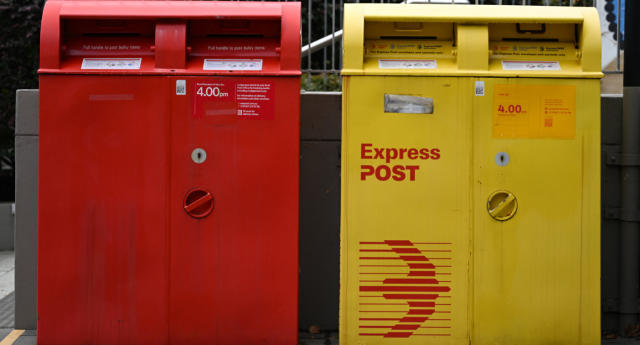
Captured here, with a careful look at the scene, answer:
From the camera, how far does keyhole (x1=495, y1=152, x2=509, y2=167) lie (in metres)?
3.59

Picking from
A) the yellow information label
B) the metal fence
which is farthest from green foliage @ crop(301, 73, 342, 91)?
the yellow information label

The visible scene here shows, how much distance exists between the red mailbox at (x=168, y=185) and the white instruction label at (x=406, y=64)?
0.50 m

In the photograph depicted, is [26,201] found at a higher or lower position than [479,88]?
lower

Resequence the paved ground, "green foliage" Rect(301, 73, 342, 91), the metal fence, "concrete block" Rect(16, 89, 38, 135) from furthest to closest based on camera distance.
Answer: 1. "green foliage" Rect(301, 73, 342, 91)
2. the metal fence
3. "concrete block" Rect(16, 89, 38, 135)
4. the paved ground

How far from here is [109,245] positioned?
366 centimetres

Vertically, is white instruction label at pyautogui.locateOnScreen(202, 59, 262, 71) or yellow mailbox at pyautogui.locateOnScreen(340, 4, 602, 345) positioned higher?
white instruction label at pyautogui.locateOnScreen(202, 59, 262, 71)

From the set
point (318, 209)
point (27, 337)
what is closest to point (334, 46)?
point (318, 209)

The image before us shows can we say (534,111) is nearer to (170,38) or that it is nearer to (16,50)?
(170,38)

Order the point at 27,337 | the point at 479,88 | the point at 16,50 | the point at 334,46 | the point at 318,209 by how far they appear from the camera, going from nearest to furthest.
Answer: the point at 479,88 → the point at 27,337 → the point at 318,209 → the point at 334,46 → the point at 16,50

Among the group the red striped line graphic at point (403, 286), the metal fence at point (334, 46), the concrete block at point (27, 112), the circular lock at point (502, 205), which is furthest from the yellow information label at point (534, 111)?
the concrete block at point (27, 112)

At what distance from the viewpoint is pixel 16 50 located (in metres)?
8.05

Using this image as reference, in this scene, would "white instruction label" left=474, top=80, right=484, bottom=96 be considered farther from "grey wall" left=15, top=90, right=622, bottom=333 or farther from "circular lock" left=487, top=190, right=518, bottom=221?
"grey wall" left=15, top=90, right=622, bottom=333

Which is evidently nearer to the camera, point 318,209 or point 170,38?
point 170,38

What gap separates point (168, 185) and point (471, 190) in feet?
5.75
